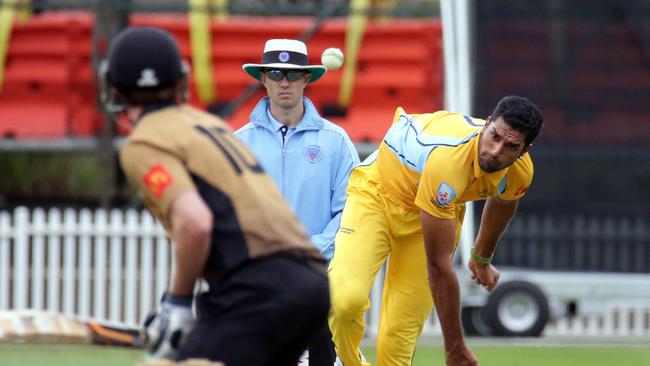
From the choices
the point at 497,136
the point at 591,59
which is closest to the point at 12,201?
the point at 591,59

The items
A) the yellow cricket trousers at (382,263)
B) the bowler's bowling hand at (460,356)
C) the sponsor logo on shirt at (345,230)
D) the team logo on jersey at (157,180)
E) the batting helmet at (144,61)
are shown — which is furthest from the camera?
the sponsor logo on shirt at (345,230)

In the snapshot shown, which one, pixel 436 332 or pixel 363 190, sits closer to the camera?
pixel 363 190

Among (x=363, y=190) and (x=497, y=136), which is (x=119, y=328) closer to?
(x=497, y=136)

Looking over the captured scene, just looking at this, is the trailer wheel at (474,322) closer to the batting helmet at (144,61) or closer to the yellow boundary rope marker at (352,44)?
the yellow boundary rope marker at (352,44)

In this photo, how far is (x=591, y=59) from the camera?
1392cm

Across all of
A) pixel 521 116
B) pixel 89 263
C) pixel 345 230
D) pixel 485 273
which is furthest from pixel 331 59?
pixel 89 263

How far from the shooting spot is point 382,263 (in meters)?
8.43

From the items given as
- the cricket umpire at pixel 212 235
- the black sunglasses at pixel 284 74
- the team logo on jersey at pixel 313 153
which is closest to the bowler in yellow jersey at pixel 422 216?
the team logo on jersey at pixel 313 153

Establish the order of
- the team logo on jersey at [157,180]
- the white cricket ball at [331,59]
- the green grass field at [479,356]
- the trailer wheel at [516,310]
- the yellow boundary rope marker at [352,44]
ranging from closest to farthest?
the team logo on jersey at [157,180], the white cricket ball at [331,59], the green grass field at [479,356], the trailer wheel at [516,310], the yellow boundary rope marker at [352,44]

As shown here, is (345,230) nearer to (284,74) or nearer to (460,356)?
(284,74)

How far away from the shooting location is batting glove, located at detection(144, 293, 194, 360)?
5059mm

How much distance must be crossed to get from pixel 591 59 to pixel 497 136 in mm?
6876

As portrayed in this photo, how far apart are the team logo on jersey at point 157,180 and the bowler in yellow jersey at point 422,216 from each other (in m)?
2.61

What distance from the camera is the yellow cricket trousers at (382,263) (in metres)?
8.22
